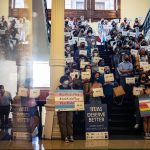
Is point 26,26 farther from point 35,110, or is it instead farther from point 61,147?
point 61,147

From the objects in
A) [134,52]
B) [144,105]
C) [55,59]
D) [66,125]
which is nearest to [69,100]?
[66,125]

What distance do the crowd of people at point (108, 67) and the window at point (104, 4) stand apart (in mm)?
5289

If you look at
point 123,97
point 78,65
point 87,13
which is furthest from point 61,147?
point 87,13

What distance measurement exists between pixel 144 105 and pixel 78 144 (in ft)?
7.37

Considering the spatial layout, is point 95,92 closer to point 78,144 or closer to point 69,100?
point 69,100

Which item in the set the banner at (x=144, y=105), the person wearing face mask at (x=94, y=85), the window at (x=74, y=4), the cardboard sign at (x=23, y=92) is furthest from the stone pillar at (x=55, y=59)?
the window at (x=74, y=4)

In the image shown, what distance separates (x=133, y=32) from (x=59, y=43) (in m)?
6.88

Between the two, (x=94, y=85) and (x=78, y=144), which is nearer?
(x=78, y=144)

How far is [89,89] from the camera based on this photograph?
989cm

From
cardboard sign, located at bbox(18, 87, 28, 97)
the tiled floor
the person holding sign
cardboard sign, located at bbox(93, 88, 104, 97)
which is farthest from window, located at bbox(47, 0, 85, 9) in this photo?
the tiled floor

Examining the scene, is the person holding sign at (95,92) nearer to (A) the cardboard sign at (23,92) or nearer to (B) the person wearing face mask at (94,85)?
(B) the person wearing face mask at (94,85)

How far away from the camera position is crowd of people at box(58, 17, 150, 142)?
9820 mm

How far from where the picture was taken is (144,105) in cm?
959

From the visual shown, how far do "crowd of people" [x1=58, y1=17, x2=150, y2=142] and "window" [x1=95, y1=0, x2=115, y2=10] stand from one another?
5.29 m
